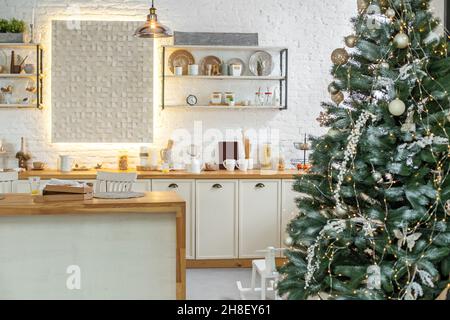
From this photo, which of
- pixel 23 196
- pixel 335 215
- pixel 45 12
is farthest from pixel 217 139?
pixel 335 215

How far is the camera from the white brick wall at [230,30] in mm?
6324

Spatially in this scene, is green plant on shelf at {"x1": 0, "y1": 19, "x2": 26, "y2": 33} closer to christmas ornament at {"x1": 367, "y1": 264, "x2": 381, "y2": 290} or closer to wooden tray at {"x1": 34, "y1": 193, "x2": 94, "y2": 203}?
wooden tray at {"x1": 34, "y1": 193, "x2": 94, "y2": 203}

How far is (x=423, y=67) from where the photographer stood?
267cm

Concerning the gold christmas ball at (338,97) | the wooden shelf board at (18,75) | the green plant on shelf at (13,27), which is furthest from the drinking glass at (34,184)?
the gold christmas ball at (338,97)

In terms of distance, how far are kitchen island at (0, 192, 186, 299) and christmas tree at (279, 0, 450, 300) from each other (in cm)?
131

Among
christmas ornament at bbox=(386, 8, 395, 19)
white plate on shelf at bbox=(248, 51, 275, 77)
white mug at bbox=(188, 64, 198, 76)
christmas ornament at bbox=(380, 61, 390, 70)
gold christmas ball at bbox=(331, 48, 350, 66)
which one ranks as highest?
white plate on shelf at bbox=(248, 51, 275, 77)

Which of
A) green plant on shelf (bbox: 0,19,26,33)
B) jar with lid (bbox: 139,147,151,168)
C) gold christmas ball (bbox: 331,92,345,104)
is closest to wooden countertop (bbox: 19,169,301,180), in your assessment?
jar with lid (bbox: 139,147,151,168)

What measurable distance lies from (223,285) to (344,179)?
268cm

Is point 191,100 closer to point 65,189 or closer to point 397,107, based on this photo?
point 65,189

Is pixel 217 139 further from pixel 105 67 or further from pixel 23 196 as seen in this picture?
pixel 23 196

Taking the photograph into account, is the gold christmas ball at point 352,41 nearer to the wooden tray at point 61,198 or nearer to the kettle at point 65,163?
the wooden tray at point 61,198

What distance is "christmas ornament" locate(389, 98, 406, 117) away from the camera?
2.61 m

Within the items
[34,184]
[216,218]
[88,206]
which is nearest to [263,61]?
[216,218]
